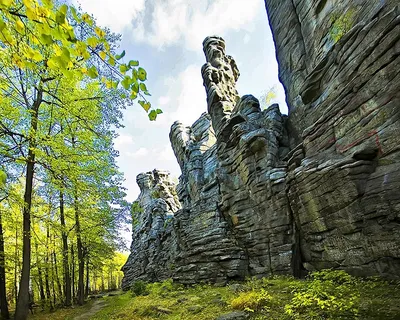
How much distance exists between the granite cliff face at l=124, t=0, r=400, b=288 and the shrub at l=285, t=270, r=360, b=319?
765 millimetres

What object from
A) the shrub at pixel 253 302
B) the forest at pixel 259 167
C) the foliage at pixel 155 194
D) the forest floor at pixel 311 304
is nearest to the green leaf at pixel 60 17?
the forest at pixel 259 167

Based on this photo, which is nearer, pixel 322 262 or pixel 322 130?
pixel 322 262

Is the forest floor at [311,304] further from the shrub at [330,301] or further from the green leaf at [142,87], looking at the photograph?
the green leaf at [142,87]

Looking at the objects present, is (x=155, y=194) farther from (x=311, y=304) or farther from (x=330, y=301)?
(x=330, y=301)

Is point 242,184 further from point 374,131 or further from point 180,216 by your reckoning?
point 374,131

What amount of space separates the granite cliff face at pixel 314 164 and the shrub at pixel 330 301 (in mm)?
765

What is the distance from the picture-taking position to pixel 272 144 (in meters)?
15.0

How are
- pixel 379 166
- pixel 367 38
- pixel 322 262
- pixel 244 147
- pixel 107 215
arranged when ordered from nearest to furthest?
pixel 379 166 → pixel 367 38 → pixel 322 262 → pixel 244 147 → pixel 107 215

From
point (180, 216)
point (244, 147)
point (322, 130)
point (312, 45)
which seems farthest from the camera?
point (180, 216)

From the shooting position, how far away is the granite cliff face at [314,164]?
7613mm

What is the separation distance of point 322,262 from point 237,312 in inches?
182

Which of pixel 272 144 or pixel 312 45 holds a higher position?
pixel 312 45

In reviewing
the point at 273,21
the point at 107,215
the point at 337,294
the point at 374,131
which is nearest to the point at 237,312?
the point at 337,294

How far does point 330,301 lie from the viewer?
6223 mm
